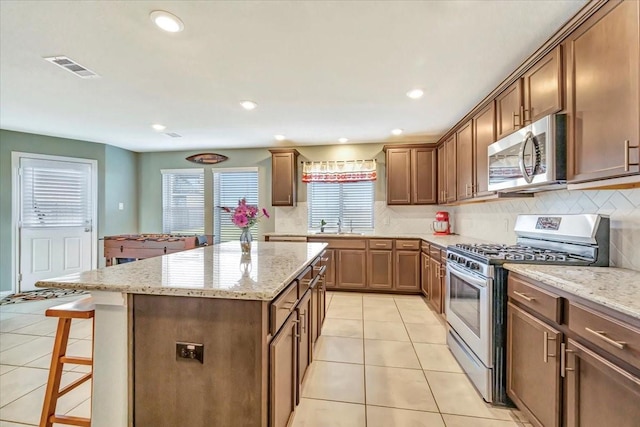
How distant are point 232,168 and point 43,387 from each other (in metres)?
4.04

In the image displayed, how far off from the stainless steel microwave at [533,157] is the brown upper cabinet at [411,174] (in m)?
1.93

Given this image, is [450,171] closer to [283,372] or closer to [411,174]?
[411,174]

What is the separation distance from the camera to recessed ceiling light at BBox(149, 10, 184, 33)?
176 centimetres

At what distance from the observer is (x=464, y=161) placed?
11.2 ft

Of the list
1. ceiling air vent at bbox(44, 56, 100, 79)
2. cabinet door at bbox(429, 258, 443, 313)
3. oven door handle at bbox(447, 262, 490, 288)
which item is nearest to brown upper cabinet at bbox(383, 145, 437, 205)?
cabinet door at bbox(429, 258, 443, 313)

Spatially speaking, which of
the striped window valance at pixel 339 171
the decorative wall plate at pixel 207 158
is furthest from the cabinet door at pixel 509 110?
the decorative wall plate at pixel 207 158

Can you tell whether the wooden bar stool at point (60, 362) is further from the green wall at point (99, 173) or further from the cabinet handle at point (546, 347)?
the green wall at point (99, 173)

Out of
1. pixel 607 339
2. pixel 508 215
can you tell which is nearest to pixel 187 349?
pixel 607 339

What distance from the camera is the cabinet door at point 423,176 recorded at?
14.9ft

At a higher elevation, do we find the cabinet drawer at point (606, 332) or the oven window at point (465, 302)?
the cabinet drawer at point (606, 332)

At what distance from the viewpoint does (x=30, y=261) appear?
4.49 m

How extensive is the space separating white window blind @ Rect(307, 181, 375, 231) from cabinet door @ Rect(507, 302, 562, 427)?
3.37 meters

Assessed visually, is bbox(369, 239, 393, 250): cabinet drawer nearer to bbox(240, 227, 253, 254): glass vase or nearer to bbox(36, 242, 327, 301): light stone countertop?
bbox(240, 227, 253, 254): glass vase

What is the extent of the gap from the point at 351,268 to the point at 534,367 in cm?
295
